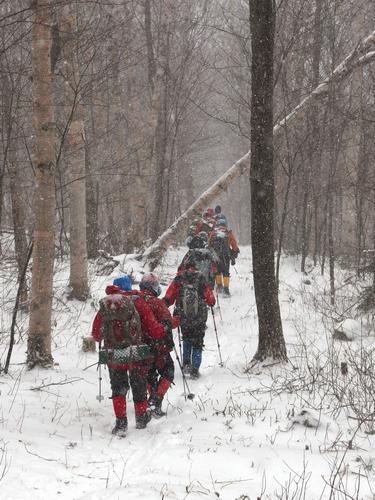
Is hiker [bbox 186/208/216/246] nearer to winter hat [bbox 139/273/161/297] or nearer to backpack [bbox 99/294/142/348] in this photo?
winter hat [bbox 139/273/161/297]

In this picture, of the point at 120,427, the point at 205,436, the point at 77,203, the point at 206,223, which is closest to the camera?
the point at 205,436

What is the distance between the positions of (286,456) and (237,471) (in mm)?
498

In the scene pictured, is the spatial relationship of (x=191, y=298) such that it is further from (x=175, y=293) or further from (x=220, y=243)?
(x=220, y=243)

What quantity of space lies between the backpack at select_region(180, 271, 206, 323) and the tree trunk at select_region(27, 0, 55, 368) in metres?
1.96

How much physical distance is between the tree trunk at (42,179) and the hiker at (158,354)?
1.48m

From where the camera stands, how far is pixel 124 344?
5.53m

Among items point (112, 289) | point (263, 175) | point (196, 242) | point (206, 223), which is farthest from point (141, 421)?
point (206, 223)

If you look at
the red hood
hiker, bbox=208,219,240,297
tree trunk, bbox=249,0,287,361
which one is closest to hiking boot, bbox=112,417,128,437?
the red hood

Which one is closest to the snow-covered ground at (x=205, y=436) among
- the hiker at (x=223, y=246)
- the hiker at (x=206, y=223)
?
the hiker at (x=223, y=246)

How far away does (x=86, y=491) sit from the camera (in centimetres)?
383

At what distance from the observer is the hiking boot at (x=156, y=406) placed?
6.02 meters

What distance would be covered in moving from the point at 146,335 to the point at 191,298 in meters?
1.59

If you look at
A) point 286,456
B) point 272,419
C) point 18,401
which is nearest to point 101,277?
point 18,401

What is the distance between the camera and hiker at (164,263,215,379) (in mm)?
7520
